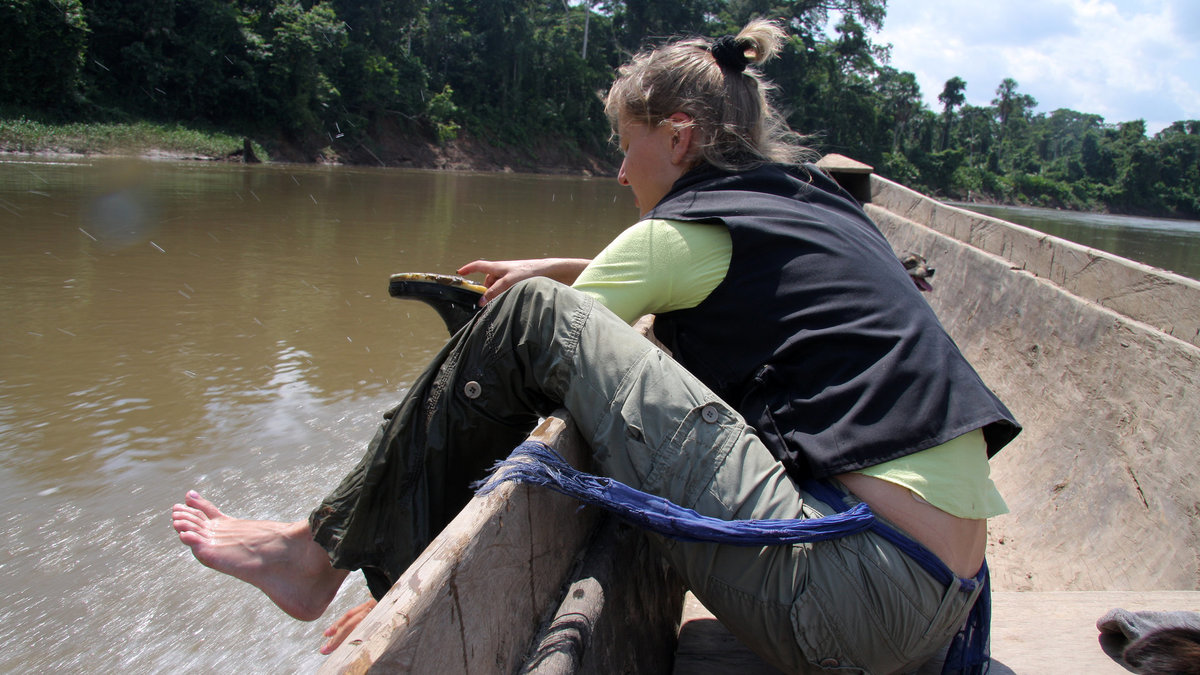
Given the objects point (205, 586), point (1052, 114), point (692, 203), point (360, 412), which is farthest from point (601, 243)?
point (1052, 114)

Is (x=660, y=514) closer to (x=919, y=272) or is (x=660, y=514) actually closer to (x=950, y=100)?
(x=919, y=272)

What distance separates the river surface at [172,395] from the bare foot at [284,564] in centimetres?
72

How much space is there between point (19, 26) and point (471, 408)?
77.6 feet

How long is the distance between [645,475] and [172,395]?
349 centimetres

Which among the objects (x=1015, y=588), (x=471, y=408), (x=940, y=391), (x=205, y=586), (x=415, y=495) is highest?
(x=940, y=391)

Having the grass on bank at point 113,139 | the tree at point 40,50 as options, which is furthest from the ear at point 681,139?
the tree at point 40,50

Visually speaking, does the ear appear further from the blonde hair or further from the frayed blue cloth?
the frayed blue cloth

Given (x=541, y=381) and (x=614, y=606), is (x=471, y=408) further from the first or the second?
(x=614, y=606)

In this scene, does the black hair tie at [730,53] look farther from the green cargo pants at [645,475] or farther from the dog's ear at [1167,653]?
the dog's ear at [1167,653]

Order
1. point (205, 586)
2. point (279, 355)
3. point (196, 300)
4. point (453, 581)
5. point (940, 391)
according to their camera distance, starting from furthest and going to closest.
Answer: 1. point (196, 300)
2. point (279, 355)
3. point (205, 586)
4. point (940, 391)
5. point (453, 581)

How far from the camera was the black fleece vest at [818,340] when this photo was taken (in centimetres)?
115

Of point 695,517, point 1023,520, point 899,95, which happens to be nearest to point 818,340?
point 695,517

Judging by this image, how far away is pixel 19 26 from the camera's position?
1905cm

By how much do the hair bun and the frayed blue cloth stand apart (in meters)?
0.85
